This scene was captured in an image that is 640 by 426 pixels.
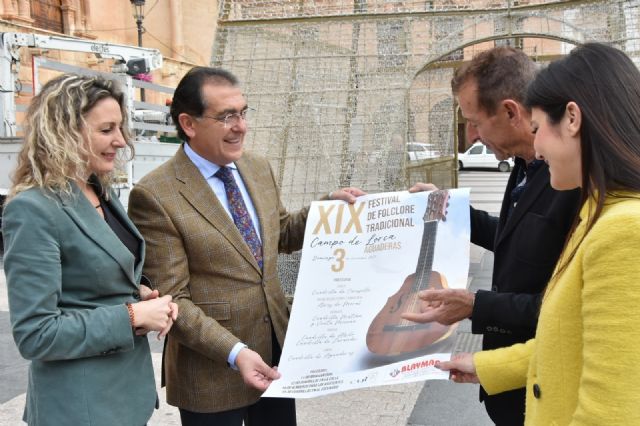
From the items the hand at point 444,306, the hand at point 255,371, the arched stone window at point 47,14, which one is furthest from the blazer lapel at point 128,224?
the arched stone window at point 47,14

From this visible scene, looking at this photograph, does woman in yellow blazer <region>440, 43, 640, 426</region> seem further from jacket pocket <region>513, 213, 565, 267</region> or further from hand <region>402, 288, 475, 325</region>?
hand <region>402, 288, 475, 325</region>

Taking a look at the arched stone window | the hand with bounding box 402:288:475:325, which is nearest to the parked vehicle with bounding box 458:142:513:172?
the arched stone window

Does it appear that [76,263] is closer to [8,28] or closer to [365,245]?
[365,245]

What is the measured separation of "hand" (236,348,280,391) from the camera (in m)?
1.94

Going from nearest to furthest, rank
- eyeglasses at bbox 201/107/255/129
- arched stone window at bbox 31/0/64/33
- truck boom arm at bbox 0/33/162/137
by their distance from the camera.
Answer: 1. eyeglasses at bbox 201/107/255/129
2. truck boom arm at bbox 0/33/162/137
3. arched stone window at bbox 31/0/64/33

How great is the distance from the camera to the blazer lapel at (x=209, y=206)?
7.06ft

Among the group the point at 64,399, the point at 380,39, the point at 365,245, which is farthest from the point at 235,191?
the point at 380,39

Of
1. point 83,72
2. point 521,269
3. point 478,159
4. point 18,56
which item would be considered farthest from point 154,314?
point 478,159

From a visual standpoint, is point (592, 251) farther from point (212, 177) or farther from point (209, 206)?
point (212, 177)

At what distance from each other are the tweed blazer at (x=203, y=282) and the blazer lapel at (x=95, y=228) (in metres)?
0.20

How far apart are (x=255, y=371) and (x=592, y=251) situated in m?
1.17

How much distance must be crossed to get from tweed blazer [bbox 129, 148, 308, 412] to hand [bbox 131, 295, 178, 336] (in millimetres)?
132

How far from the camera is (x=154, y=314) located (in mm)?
1865

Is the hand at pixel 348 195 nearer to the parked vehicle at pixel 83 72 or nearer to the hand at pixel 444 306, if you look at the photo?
the hand at pixel 444 306
